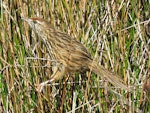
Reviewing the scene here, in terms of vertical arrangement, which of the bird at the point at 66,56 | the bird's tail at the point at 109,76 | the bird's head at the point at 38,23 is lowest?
the bird's tail at the point at 109,76

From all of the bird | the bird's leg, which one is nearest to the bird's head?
the bird

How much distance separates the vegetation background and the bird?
0.12 meters

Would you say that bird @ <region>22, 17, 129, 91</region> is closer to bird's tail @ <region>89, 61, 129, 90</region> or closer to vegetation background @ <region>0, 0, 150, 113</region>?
bird's tail @ <region>89, 61, 129, 90</region>

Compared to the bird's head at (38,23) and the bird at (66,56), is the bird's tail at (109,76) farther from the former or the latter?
the bird's head at (38,23)

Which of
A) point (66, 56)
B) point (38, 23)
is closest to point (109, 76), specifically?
point (66, 56)

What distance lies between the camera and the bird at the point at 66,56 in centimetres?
194

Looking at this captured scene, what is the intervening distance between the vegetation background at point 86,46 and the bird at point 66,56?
117mm

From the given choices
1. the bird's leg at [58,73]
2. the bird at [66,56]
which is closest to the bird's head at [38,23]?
the bird at [66,56]

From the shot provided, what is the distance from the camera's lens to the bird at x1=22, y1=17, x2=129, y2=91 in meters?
1.94

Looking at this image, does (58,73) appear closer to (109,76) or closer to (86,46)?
(109,76)

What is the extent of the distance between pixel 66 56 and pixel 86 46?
299 mm

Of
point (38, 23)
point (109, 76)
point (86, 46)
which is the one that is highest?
point (38, 23)

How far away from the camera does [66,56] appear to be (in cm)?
197

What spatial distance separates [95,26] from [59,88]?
0.38 m
